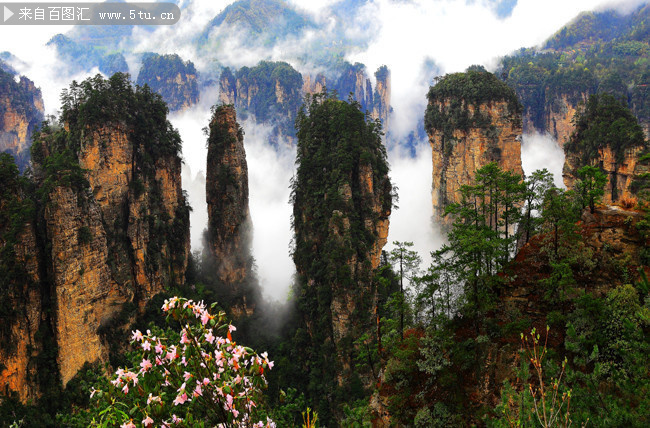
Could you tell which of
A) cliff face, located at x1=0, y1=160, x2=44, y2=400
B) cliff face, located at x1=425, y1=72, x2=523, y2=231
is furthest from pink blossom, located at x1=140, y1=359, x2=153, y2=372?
cliff face, located at x1=425, y1=72, x2=523, y2=231

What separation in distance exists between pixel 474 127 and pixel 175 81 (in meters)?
84.4

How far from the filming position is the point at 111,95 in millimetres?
31750

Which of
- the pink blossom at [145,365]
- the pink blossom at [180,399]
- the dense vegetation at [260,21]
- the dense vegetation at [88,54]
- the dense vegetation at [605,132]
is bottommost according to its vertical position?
the pink blossom at [180,399]

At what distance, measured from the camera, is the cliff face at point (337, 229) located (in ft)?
101

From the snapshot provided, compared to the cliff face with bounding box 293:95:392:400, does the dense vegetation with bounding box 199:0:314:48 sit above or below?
above

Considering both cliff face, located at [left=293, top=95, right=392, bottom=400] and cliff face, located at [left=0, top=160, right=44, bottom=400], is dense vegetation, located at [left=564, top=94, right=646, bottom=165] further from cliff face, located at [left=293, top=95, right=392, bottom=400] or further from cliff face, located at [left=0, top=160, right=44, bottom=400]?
cliff face, located at [left=0, top=160, right=44, bottom=400]

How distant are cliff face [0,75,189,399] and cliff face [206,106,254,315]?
324 centimetres

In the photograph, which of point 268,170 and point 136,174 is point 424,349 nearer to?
point 136,174

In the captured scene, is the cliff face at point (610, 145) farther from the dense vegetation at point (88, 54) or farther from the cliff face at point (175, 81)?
the dense vegetation at point (88, 54)

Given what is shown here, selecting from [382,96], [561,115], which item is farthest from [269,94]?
[561,115]

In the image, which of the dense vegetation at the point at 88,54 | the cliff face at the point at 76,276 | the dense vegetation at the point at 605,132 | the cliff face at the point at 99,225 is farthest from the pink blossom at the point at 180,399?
the dense vegetation at the point at 88,54

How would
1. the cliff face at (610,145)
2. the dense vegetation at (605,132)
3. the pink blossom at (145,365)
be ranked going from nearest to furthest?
the pink blossom at (145,365) → the cliff face at (610,145) → the dense vegetation at (605,132)

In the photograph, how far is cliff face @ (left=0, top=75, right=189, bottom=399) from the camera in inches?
968

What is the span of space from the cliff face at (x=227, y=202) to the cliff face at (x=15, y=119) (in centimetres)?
4543
